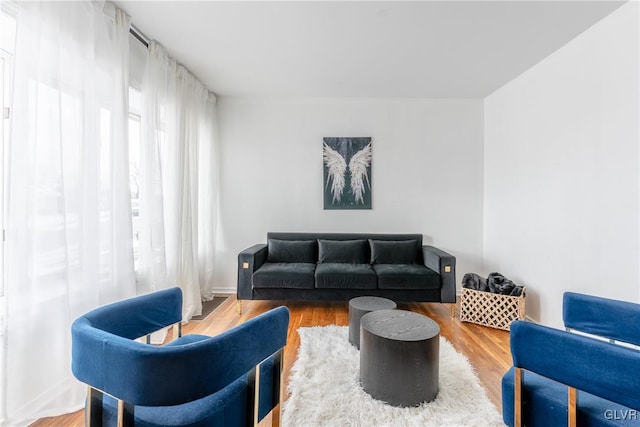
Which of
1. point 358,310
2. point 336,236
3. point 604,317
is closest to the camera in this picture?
point 604,317

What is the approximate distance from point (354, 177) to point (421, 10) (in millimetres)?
2135

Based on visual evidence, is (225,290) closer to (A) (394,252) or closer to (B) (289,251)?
(B) (289,251)

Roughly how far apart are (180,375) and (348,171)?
335cm

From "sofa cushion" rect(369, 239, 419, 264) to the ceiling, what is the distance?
6.38 feet

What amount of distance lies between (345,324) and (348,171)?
2.01 metres

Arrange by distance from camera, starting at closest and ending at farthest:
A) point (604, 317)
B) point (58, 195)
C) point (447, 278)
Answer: point (604, 317), point (58, 195), point (447, 278)

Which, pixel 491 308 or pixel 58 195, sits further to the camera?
pixel 491 308

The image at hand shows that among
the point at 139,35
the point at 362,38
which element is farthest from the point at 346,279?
the point at 139,35

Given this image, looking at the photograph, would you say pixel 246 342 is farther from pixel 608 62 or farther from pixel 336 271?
pixel 608 62

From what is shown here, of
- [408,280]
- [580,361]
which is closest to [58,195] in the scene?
[580,361]

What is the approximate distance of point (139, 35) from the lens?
245 cm

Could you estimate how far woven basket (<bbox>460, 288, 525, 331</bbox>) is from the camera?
9.24 ft

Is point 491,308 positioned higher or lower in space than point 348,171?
lower

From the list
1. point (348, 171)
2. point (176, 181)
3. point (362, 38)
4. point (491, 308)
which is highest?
point (362, 38)
